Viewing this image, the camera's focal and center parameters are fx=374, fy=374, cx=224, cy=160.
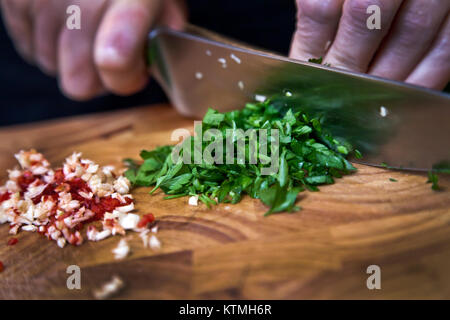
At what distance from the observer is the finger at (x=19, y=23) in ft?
7.08

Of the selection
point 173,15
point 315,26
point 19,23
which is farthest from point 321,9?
point 19,23

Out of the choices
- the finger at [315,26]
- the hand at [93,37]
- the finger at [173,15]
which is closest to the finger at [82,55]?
the hand at [93,37]

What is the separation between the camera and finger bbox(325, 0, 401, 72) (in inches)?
48.7

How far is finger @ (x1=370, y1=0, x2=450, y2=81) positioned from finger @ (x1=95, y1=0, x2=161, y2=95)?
43.0 inches

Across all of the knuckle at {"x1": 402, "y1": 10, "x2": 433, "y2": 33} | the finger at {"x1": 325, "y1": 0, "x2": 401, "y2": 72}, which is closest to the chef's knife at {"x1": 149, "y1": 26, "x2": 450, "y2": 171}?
the finger at {"x1": 325, "y1": 0, "x2": 401, "y2": 72}

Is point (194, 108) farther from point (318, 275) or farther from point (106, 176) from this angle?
point (318, 275)

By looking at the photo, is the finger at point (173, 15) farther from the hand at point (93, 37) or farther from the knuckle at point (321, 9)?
the knuckle at point (321, 9)

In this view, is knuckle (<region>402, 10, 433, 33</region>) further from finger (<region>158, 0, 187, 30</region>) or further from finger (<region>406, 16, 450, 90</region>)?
finger (<region>158, 0, 187, 30</region>)

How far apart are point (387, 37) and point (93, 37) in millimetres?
1454

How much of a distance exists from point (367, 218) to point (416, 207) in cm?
17

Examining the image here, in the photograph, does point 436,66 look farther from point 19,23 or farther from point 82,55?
point 19,23

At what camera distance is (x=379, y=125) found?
50.4 inches

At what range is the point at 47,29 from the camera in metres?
2.10
